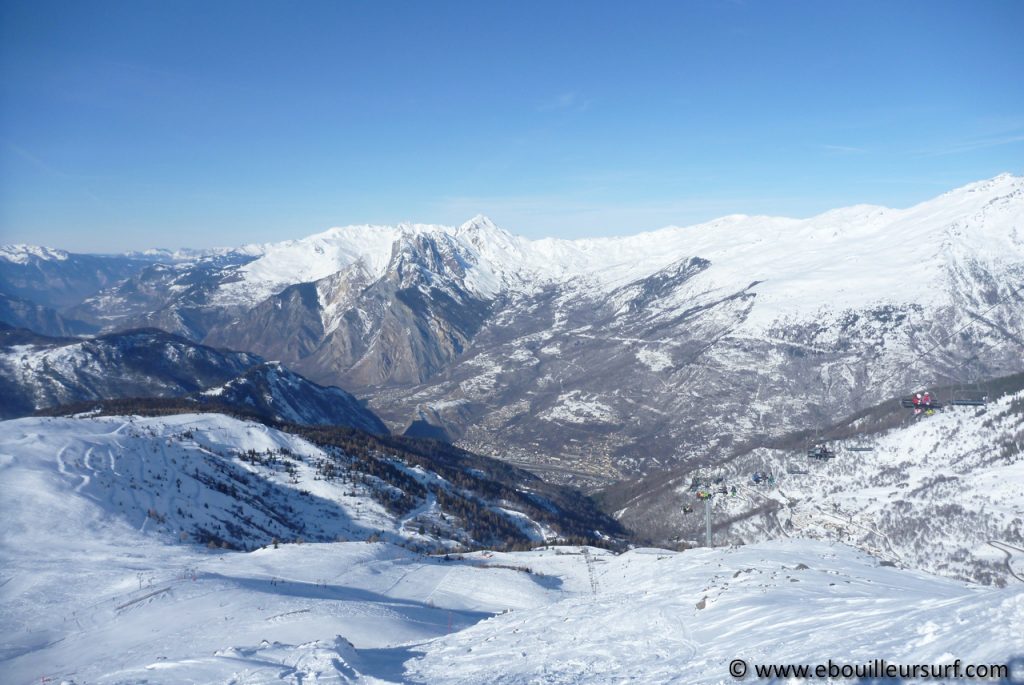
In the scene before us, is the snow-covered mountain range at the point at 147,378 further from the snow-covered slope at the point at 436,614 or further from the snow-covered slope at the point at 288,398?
the snow-covered slope at the point at 436,614

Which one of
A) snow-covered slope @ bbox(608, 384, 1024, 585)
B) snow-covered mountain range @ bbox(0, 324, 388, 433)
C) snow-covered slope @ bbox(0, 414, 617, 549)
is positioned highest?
snow-covered mountain range @ bbox(0, 324, 388, 433)

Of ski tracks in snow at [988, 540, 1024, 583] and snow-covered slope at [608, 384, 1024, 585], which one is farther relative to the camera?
snow-covered slope at [608, 384, 1024, 585]

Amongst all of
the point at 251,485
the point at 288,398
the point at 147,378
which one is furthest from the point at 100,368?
the point at 251,485

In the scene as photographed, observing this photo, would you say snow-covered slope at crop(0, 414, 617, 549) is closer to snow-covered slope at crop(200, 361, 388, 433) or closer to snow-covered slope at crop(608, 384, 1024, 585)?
snow-covered slope at crop(608, 384, 1024, 585)

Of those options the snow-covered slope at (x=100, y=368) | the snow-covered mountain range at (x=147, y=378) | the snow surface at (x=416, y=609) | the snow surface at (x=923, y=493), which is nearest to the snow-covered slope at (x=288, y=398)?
the snow-covered mountain range at (x=147, y=378)

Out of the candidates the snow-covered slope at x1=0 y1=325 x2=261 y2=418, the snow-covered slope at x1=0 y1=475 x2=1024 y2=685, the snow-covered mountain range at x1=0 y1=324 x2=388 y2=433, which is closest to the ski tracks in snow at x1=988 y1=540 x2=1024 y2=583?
the snow-covered slope at x1=0 y1=475 x2=1024 y2=685

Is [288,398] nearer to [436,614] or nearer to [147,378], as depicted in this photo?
[147,378]

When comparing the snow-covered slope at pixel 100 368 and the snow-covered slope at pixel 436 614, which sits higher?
the snow-covered slope at pixel 100 368

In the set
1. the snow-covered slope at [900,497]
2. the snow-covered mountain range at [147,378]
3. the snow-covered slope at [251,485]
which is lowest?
the snow-covered slope at [900,497]

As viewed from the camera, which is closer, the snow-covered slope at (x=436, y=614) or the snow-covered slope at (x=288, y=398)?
the snow-covered slope at (x=436, y=614)
